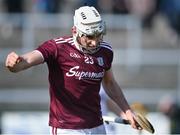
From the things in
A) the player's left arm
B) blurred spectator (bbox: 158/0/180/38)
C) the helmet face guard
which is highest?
the helmet face guard

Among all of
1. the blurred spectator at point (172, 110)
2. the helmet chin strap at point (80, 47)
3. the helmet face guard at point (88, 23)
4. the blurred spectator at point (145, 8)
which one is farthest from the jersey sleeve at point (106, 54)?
the blurred spectator at point (145, 8)

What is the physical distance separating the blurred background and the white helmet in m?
7.75

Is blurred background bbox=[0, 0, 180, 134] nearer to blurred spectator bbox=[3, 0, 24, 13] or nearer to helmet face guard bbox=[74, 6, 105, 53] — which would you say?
blurred spectator bbox=[3, 0, 24, 13]

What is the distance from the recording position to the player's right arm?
26.8ft

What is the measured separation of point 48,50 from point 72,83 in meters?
0.38

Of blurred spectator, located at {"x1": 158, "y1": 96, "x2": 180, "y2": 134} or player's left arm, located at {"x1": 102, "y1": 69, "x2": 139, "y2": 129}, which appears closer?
player's left arm, located at {"x1": 102, "y1": 69, "x2": 139, "y2": 129}

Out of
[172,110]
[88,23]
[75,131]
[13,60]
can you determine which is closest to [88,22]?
[88,23]

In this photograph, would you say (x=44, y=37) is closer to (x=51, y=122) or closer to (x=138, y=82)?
(x=138, y=82)

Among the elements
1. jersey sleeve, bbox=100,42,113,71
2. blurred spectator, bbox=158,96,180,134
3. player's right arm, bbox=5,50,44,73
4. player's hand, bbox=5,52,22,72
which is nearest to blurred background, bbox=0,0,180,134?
blurred spectator, bbox=158,96,180,134

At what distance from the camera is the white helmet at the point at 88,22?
8688mm

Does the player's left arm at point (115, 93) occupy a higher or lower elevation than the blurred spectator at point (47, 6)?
higher

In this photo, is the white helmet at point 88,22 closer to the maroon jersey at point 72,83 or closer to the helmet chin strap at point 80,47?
the helmet chin strap at point 80,47

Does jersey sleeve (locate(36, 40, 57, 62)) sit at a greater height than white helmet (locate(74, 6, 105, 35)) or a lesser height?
lesser

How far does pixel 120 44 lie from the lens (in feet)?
59.0
